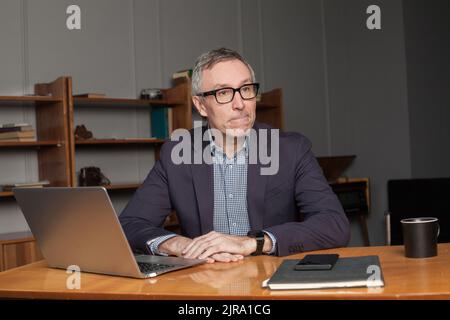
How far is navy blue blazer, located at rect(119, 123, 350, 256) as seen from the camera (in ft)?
7.95

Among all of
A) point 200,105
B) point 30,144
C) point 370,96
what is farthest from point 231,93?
point 370,96

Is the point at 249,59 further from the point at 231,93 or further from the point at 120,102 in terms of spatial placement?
the point at 231,93

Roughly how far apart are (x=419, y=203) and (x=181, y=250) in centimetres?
130

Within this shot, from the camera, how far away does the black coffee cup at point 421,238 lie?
1.87 metres

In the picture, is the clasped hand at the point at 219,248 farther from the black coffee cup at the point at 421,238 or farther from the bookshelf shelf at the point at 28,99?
the bookshelf shelf at the point at 28,99

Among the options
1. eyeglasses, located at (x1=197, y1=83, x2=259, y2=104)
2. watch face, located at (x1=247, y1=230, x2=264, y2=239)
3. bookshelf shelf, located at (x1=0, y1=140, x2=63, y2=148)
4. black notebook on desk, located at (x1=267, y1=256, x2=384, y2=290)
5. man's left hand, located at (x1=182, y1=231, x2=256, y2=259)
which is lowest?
black notebook on desk, located at (x1=267, y1=256, x2=384, y2=290)

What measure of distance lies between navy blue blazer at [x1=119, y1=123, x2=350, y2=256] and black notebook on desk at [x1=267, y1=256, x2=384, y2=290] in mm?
754

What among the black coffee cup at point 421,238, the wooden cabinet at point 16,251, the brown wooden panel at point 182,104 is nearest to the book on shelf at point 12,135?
the wooden cabinet at point 16,251

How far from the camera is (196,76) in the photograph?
2637 mm

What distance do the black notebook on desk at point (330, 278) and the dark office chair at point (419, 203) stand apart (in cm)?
137

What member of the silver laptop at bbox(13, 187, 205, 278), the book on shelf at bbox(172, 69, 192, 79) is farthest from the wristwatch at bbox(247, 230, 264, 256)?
the book on shelf at bbox(172, 69, 192, 79)

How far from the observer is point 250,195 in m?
2.47

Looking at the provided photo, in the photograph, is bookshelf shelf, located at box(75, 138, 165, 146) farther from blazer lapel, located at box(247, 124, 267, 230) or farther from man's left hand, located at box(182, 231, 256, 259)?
man's left hand, located at box(182, 231, 256, 259)
